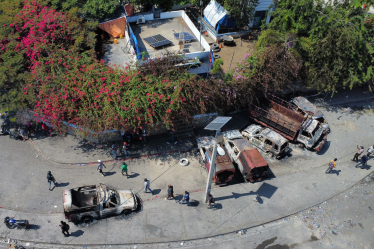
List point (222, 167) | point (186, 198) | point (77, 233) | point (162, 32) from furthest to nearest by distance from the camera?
point (162, 32)
point (222, 167)
point (186, 198)
point (77, 233)

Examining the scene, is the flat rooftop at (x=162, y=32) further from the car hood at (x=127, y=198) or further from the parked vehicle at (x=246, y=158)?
the car hood at (x=127, y=198)

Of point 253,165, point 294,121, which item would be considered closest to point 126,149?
Answer: point 253,165

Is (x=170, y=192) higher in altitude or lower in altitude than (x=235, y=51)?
lower

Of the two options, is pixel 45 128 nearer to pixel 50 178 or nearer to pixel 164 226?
pixel 50 178

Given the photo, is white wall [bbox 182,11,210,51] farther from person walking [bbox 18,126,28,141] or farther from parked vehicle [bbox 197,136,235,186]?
person walking [bbox 18,126,28,141]

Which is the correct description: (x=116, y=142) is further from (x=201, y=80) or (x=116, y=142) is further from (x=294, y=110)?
(x=294, y=110)

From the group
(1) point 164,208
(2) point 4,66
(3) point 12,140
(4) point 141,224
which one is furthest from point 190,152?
(2) point 4,66
